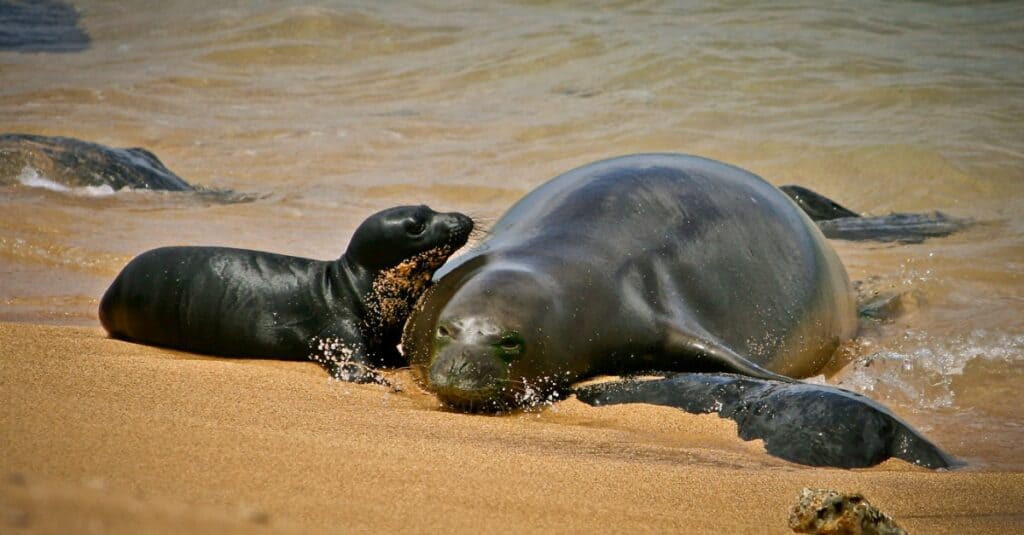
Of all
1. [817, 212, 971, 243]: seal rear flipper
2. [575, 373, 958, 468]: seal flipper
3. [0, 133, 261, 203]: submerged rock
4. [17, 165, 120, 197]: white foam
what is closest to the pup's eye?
[575, 373, 958, 468]: seal flipper

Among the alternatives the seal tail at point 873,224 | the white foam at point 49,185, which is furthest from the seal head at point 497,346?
the white foam at point 49,185

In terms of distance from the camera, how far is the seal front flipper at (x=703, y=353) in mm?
4498

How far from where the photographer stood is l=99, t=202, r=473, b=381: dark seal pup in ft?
16.4

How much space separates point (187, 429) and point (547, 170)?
1002 cm

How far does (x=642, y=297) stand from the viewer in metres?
4.73

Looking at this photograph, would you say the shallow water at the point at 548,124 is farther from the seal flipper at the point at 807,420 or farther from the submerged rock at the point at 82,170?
the seal flipper at the point at 807,420

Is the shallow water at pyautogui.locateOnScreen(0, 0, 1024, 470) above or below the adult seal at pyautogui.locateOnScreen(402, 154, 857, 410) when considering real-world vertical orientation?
below

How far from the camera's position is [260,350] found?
5008 millimetres

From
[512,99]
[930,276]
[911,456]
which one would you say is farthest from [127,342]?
[512,99]

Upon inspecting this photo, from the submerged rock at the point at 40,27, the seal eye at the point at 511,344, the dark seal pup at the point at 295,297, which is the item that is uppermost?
the seal eye at the point at 511,344

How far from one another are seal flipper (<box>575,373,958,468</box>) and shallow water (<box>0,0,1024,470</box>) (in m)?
0.39

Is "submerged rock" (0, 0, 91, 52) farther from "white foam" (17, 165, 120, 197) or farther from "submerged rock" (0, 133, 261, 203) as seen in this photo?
"white foam" (17, 165, 120, 197)

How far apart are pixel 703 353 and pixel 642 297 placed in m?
0.33

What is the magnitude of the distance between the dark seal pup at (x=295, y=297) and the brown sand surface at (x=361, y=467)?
30.9 inches
